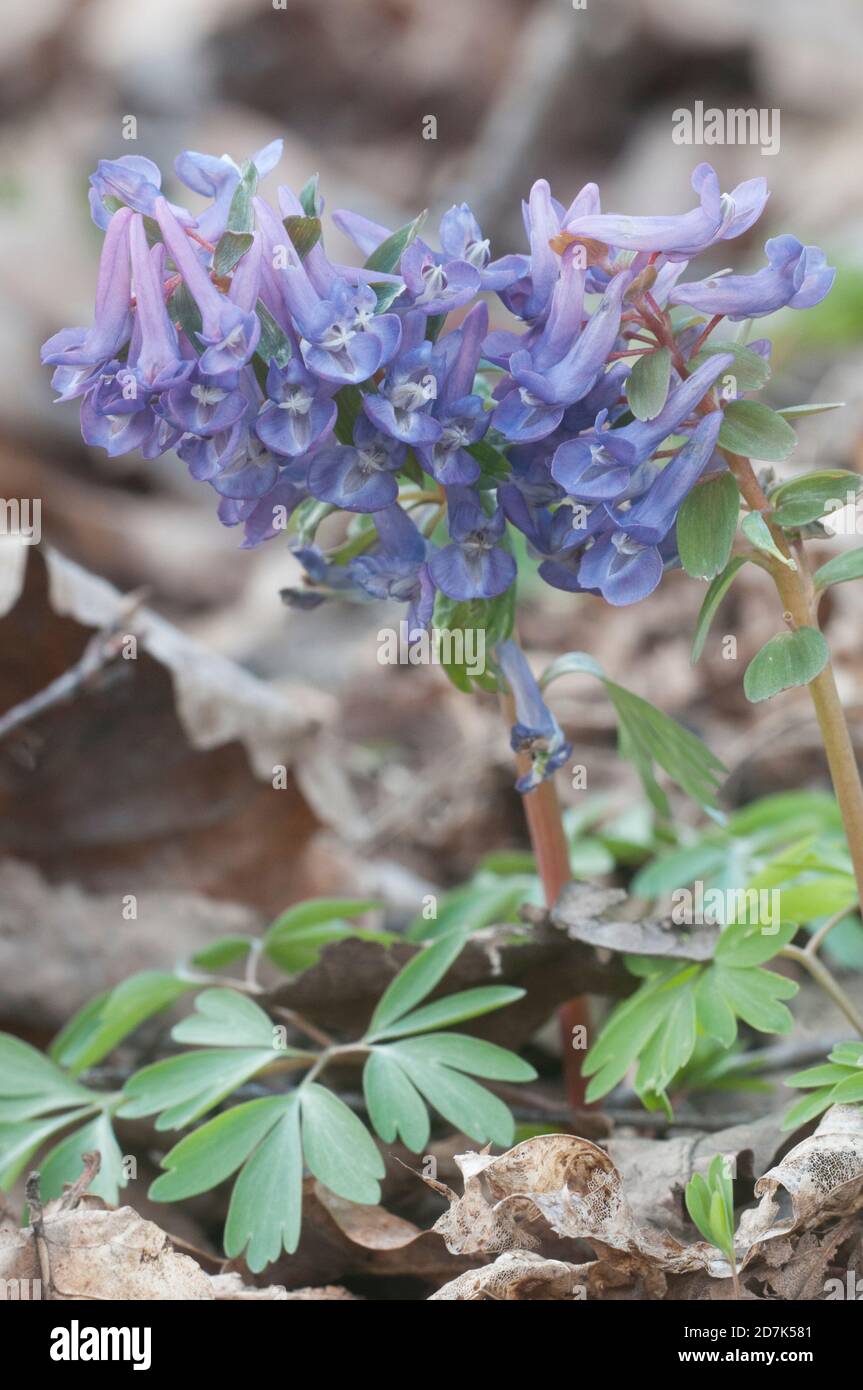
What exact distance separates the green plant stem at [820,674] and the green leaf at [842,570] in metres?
A: 0.02

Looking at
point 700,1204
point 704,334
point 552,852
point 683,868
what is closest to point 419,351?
point 704,334

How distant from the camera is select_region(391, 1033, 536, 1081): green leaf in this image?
1.83 meters

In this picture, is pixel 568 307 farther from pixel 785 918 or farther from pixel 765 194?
pixel 785 918

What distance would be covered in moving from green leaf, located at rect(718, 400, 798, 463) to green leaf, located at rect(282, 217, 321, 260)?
58 cm

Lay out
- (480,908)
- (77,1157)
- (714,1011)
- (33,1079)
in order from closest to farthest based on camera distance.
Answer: (714,1011) < (77,1157) < (33,1079) < (480,908)

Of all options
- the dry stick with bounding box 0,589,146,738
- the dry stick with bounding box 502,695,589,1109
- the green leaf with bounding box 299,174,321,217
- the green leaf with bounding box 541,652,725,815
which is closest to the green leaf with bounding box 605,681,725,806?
the green leaf with bounding box 541,652,725,815

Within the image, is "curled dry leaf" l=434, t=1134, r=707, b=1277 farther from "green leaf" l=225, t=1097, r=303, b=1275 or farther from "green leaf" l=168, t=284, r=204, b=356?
"green leaf" l=168, t=284, r=204, b=356

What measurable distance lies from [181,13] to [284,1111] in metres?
10.1

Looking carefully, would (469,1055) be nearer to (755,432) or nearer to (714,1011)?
(714,1011)

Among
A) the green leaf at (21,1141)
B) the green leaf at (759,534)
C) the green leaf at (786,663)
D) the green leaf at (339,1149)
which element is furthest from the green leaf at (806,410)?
the green leaf at (21,1141)

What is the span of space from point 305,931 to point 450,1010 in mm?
504

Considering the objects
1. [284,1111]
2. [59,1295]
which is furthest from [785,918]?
[59,1295]

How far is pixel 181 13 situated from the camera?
9.79 m

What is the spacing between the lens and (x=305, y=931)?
236 centimetres
